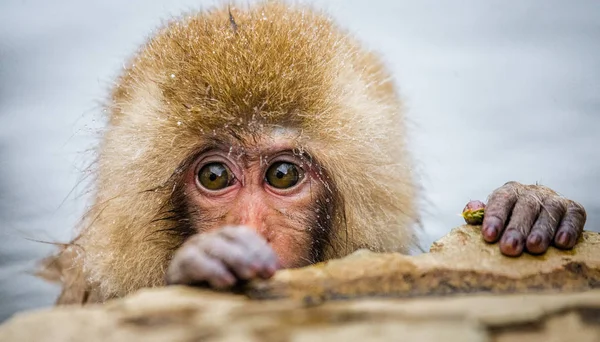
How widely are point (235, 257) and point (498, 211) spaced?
1569mm

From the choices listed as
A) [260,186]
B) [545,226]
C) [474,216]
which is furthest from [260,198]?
[545,226]

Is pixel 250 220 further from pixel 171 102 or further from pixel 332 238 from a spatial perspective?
pixel 171 102

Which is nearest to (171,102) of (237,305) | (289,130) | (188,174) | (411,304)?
(188,174)

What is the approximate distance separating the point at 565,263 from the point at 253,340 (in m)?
1.70

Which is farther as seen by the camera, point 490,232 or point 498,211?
point 498,211

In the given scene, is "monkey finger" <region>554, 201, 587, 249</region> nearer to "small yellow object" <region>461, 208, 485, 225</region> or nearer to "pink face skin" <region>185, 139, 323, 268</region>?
"small yellow object" <region>461, 208, 485, 225</region>

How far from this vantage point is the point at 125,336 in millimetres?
1646

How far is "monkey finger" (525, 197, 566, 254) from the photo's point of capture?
279cm

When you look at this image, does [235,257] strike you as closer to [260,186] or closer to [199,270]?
[199,270]

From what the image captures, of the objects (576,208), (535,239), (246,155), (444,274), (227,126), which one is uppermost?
(227,126)

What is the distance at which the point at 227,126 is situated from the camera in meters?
3.63

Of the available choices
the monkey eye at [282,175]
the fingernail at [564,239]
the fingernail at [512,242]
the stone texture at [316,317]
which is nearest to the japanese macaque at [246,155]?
the monkey eye at [282,175]

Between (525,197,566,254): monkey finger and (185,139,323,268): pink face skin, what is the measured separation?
1.27m

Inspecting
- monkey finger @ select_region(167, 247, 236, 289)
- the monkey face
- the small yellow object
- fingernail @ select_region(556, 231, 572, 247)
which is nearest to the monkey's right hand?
monkey finger @ select_region(167, 247, 236, 289)
